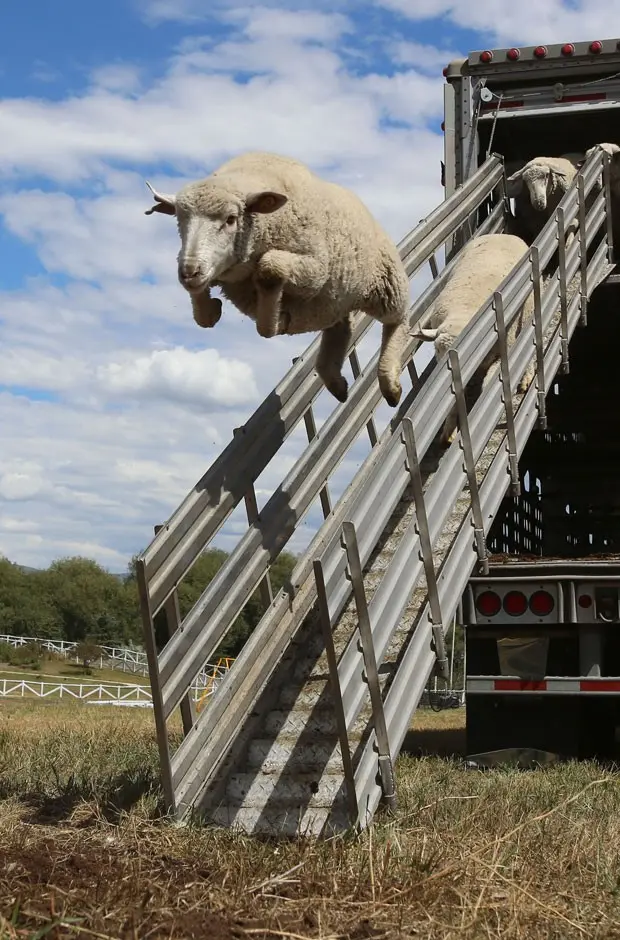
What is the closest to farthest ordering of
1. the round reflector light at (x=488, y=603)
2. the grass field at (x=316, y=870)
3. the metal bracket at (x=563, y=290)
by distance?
1. the grass field at (x=316, y=870)
2. the round reflector light at (x=488, y=603)
3. the metal bracket at (x=563, y=290)

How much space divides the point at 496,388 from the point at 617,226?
16.4 feet

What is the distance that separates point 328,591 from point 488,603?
2.53m

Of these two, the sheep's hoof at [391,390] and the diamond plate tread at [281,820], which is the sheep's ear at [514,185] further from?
the diamond plate tread at [281,820]

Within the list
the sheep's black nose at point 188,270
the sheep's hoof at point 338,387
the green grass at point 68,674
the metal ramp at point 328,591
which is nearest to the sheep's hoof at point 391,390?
the sheep's hoof at point 338,387

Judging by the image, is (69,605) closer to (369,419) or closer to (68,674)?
(68,674)

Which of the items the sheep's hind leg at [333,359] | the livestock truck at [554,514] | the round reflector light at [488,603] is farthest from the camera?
the round reflector light at [488,603]

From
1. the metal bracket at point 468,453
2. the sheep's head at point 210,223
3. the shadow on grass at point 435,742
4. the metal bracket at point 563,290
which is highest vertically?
the metal bracket at point 563,290

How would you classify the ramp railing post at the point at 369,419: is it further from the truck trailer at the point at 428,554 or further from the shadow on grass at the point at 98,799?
the shadow on grass at the point at 98,799

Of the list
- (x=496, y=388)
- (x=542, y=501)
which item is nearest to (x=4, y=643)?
(x=542, y=501)

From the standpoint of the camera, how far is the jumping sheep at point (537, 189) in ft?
32.0

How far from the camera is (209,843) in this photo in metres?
4.14

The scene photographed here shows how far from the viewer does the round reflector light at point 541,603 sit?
6566mm

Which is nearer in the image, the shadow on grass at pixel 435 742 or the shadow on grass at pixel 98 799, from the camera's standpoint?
the shadow on grass at pixel 98 799

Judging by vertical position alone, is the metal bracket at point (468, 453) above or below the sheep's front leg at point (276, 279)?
below
